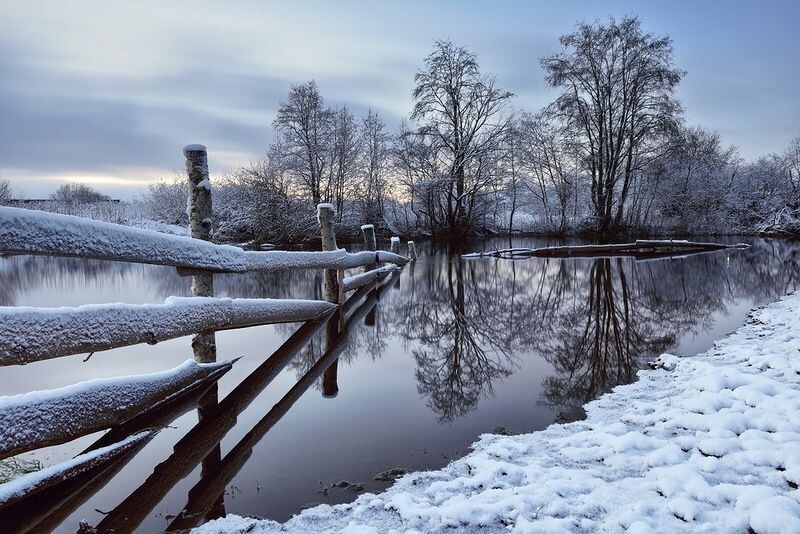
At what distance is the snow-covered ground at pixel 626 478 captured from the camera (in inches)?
68.7

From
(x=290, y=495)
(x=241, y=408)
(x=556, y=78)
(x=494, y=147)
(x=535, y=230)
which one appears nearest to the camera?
(x=290, y=495)

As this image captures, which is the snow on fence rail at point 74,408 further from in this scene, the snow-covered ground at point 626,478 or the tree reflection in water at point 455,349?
the tree reflection in water at point 455,349

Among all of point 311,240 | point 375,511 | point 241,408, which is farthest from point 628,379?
point 311,240

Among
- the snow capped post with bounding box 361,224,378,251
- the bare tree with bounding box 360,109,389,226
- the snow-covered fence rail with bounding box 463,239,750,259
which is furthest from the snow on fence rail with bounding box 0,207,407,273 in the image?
the bare tree with bounding box 360,109,389,226

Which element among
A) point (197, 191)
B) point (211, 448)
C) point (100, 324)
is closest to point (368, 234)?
point (197, 191)

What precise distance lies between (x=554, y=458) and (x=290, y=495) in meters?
1.38

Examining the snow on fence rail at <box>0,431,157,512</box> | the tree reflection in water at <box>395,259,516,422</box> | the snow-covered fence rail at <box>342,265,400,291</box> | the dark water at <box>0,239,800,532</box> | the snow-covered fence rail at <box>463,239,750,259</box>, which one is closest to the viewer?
the snow on fence rail at <box>0,431,157,512</box>

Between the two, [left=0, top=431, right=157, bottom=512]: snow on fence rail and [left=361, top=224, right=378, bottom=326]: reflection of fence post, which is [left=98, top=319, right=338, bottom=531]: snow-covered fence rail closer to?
[left=0, top=431, right=157, bottom=512]: snow on fence rail

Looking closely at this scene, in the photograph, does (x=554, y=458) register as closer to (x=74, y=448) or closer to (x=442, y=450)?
(x=442, y=450)

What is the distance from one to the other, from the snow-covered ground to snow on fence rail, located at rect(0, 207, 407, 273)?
1453 mm

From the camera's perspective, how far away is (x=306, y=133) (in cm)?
2928

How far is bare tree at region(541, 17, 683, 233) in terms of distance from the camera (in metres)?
23.8

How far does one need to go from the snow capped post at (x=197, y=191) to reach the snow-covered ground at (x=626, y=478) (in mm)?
2700

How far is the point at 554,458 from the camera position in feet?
7.73
